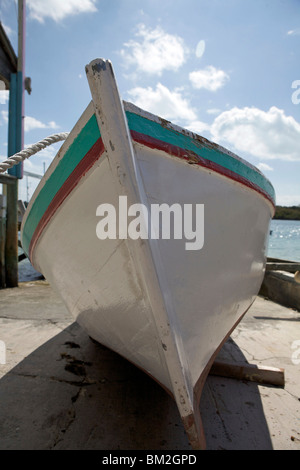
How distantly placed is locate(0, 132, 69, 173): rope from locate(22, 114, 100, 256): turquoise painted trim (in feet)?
1.24

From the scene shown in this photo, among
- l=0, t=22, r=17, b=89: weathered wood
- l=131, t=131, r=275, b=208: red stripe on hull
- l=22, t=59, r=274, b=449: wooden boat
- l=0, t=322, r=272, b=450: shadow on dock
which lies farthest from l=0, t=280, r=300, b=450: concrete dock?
l=0, t=22, r=17, b=89: weathered wood

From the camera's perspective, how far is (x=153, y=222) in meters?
1.24

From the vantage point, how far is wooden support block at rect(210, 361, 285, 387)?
2.09 metres

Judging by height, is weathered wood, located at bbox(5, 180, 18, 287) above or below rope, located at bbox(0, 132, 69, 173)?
below

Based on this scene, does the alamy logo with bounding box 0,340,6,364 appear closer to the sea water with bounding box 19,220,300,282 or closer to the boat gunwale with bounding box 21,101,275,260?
the boat gunwale with bounding box 21,101,275,260

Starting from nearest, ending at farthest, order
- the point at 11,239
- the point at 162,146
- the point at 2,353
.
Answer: the point at 162,146 → the point at 2,353 → the point at 11,239

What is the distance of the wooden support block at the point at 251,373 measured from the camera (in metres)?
2.09

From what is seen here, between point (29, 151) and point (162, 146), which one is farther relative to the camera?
point (29, 151)

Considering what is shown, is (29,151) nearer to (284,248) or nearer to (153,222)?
(153,222)

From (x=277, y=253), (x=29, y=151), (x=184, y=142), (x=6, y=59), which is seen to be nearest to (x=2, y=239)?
(x=6, y=59)

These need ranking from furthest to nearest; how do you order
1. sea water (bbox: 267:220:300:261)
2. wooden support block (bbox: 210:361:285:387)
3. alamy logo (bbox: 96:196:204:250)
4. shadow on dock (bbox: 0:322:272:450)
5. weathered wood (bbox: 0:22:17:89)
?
sea water (bbox: 267:220:300:261) → weathered wood (bbox: 0:22:17:89) → wooden support block (bbox: 210:361:285:387) → shadow on dock (bbox: 0:322:272:450) → alamy logo (bbox: 96:196:204:250)

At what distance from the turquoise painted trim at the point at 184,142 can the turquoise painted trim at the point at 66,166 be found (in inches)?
6.5

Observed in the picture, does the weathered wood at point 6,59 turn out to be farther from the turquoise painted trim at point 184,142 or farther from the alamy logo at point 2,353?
the turquoise painted trim at point 184,142

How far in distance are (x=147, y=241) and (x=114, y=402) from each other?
1.18 m
